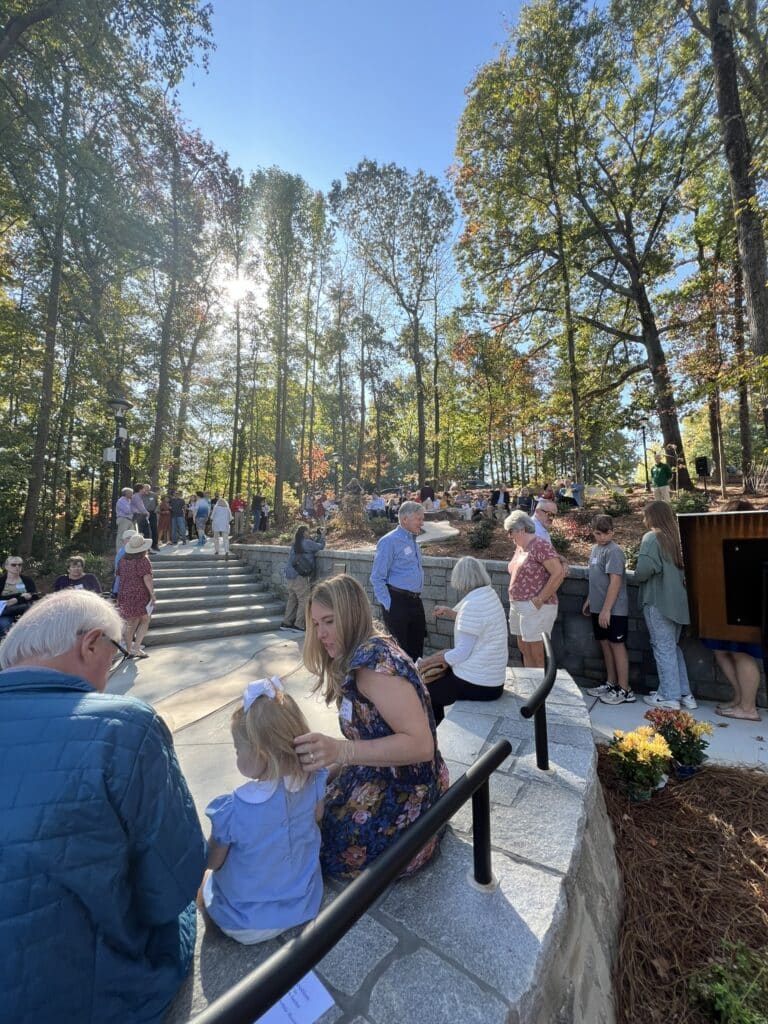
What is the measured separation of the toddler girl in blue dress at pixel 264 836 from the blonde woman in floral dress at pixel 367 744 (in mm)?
101

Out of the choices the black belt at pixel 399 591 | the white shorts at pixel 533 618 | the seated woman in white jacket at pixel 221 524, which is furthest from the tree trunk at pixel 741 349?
the seated woman in white jacket at pixel 221 524

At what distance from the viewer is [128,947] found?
1035 mm

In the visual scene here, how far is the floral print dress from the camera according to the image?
1.56m

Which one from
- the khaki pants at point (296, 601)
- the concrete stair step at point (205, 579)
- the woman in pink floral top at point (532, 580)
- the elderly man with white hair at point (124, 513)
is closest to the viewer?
the woman in pink floral top at point (532, 580)

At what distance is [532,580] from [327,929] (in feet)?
12.0

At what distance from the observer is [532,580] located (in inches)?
162

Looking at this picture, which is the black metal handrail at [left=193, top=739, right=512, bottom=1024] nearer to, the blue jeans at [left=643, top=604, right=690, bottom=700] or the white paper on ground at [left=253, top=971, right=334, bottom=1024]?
the white paper on ground at [left=253, top=971, right=334, bottom=1024]

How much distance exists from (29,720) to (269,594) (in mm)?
8429

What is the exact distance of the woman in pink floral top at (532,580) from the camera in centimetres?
404

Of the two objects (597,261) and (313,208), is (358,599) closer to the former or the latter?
(597,261)

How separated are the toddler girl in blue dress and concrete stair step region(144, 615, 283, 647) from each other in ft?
19.4

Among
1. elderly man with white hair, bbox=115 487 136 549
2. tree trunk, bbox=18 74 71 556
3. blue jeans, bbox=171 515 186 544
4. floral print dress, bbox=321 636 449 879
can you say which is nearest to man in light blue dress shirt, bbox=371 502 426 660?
floral print dress, bbox=321 636 449 879

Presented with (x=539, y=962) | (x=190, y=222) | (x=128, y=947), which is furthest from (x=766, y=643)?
(x=190, y=222)

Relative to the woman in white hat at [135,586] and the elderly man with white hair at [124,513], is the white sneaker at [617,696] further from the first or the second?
the elderly man with white hair at [124,513]
